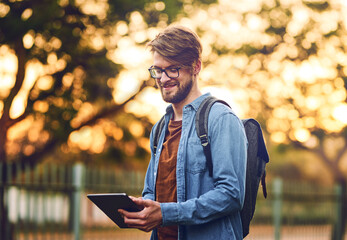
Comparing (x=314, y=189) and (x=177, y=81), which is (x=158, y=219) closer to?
(x=177, y=81)

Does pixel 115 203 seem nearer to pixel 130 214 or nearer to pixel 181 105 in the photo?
pixel 130 214

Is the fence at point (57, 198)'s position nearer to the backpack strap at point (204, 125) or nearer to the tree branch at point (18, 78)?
the tree branch at point (18, 78)

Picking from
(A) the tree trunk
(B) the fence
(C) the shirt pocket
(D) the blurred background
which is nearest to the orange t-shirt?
(C) the shirt pocket

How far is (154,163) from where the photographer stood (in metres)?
2.81

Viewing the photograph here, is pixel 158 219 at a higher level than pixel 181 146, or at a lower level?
lower

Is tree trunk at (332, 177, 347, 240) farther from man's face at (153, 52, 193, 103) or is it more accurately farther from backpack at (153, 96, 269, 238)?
man's face at (153, 52, 193, 103)

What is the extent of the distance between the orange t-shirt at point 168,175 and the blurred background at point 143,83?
5.96 metres

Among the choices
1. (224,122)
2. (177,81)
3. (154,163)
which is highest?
(177,81)

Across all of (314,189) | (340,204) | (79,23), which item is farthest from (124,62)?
(340,204)

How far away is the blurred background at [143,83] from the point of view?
9820 millimetres

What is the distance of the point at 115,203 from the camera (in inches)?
91.9

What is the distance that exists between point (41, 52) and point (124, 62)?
200 centimetres

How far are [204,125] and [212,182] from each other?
26cm

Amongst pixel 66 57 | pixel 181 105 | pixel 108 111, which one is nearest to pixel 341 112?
pixel 108 111
